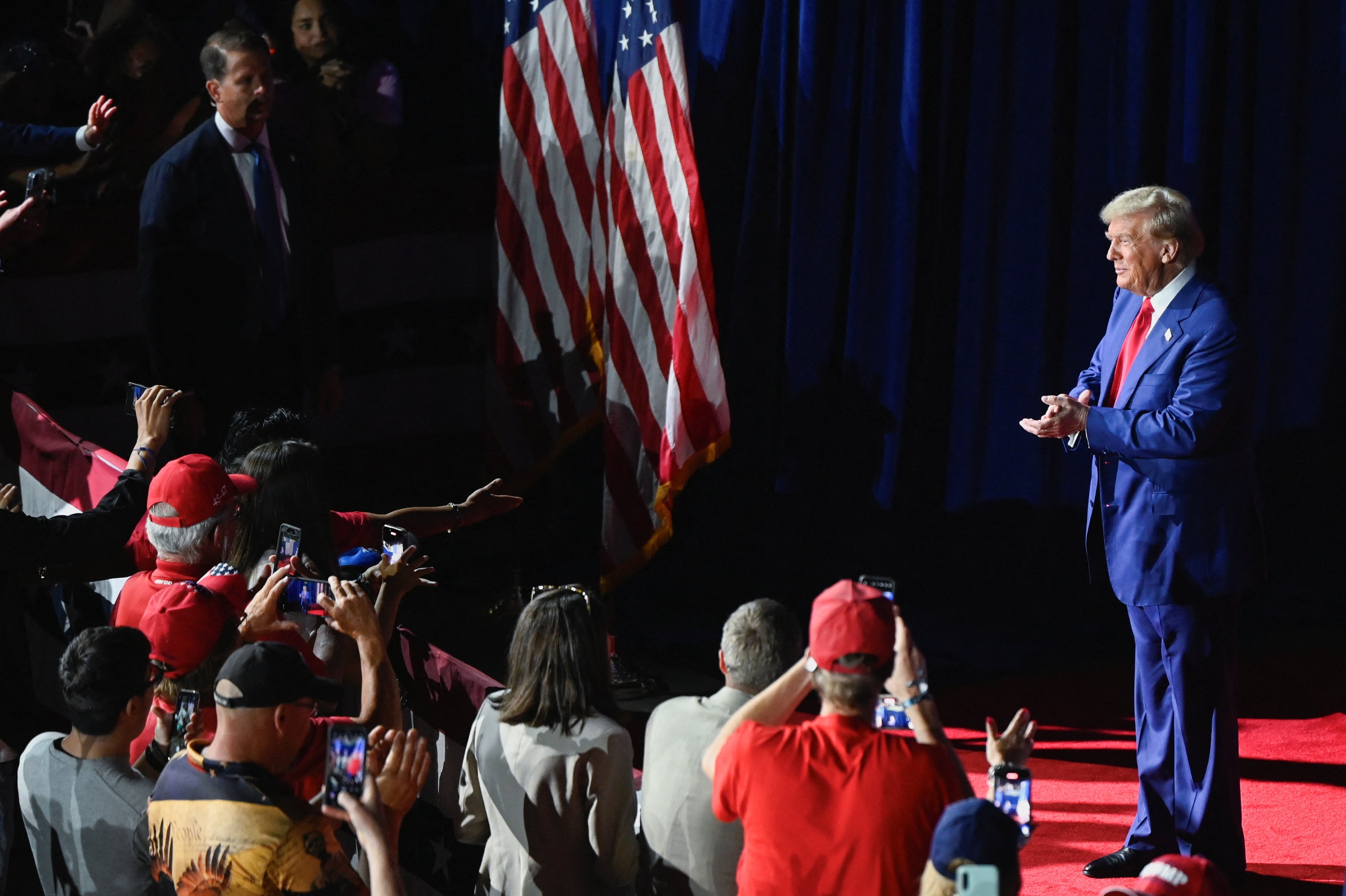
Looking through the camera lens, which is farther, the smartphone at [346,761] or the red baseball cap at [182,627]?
the red baseball cap at [182,627]

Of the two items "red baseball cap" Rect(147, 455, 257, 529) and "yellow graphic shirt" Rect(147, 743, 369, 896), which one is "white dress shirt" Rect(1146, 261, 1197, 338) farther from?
"yellow graphic shirt" Rect(147, 743, 369, 896)

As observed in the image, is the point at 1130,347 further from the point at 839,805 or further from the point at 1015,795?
the point at 839,805

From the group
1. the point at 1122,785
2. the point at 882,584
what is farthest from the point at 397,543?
the point at 1122,785

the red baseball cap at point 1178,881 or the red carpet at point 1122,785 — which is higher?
the red baseball cap at point 1178,881

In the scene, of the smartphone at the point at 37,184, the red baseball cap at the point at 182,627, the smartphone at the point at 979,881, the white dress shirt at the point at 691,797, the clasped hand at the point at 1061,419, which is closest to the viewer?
the smartphone at the point at 979,881

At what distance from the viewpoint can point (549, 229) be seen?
7207 millimetres

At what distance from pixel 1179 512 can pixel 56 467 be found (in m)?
3.77

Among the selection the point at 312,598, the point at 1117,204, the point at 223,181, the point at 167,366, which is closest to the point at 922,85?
the point at 1117,204

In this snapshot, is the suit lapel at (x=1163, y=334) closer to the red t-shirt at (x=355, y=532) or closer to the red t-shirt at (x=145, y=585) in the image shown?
the red t-shirt at (x=355, y=532)

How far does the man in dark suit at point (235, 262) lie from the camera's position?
6.09 meters

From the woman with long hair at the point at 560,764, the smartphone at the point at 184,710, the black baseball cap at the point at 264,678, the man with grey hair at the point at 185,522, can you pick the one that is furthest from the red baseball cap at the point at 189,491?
the black baseball cap at the point at 264,678

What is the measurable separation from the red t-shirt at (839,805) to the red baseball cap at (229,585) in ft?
4.72

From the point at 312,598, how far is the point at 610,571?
3090 millimetres

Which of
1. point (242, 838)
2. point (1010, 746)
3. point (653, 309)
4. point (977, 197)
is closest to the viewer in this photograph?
point (242, 838)
